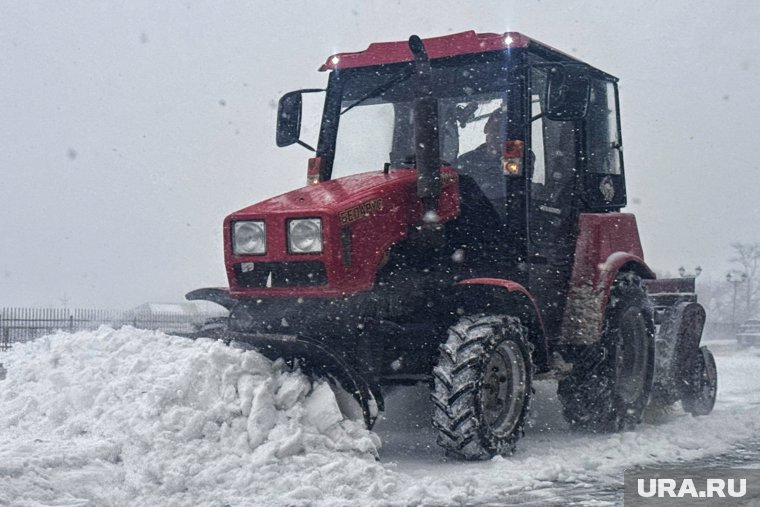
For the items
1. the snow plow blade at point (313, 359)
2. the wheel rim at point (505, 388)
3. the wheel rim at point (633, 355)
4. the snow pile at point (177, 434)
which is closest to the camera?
the snow pile at point (177, 434)

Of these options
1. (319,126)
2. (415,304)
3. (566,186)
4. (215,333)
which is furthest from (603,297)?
(215,333)

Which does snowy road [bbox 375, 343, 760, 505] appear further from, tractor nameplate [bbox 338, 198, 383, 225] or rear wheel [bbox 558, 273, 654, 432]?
tractor nameplate [bbox 338, 198, 383, 225]

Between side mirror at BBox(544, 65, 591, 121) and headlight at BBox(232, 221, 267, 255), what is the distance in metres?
2.16

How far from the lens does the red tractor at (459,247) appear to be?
649 cm

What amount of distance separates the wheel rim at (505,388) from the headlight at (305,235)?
1.45m

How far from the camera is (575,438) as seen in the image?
810cm

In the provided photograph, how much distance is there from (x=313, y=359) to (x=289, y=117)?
93.5 inches

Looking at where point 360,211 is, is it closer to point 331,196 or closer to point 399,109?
point 331,196

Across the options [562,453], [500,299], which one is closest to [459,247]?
[500,299]

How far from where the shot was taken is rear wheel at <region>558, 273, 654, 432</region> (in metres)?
8.37

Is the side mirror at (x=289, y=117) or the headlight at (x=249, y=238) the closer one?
the headlight at (x=249, y=238)

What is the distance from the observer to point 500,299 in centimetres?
698

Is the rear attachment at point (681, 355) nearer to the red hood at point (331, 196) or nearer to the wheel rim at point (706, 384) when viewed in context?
the wheel rim at point (706, 384)

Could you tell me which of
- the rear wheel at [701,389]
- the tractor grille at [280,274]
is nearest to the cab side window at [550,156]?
the tractor grille at [280,274]
